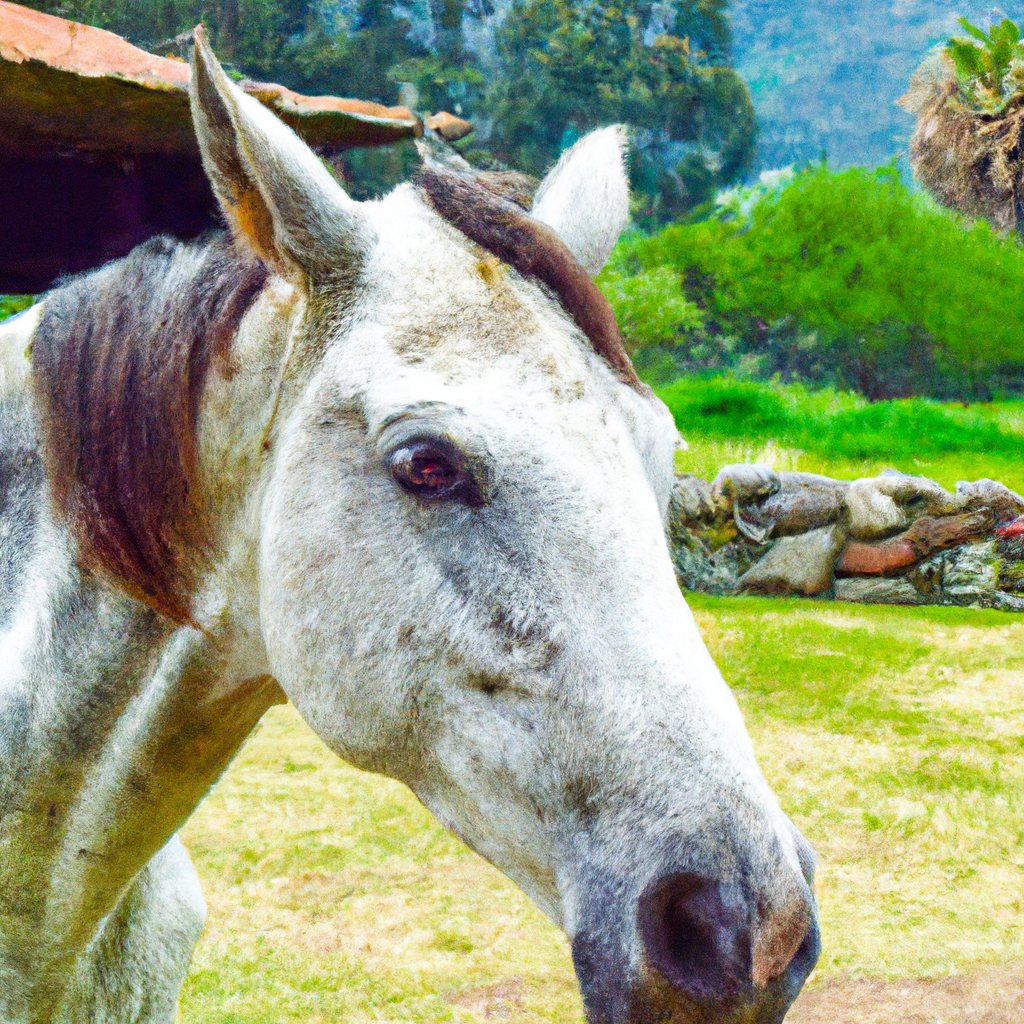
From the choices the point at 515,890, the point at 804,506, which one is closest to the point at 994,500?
the point at 804,506

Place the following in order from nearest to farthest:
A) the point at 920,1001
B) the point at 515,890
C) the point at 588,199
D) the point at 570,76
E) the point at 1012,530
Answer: the point at 588,199 < the point at 920,1001 < the point at 515,890 < the point at 1012,530 < the point at 570,76

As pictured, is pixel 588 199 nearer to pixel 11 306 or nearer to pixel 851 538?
pixel 11 306

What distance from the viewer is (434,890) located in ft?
11.8

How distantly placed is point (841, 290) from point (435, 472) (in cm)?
2017

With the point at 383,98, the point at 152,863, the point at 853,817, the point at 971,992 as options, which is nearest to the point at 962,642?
the point at 853,817

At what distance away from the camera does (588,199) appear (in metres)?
1.45

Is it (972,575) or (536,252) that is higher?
(536,252)

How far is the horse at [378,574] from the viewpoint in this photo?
2.92ft

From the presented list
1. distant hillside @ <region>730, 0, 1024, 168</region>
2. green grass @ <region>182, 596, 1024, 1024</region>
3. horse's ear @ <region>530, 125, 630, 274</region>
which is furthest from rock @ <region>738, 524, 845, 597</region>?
distant hillside @ <region>730, 0, 1024, 168</region>

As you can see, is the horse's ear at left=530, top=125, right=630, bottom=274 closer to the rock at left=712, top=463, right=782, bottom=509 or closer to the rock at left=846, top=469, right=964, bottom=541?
the rock at left=712, top=463, right=782, bottom=509

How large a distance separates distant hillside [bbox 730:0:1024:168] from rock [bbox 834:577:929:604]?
78.1 ft

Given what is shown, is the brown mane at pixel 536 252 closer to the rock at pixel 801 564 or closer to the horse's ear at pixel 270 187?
the horse's ear at pixel 270 187

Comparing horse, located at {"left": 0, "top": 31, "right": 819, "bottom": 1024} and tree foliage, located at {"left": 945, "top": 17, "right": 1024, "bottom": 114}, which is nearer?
horse, located at {"left": 0, "top": 31, "right": 819, "bottom": 1024}

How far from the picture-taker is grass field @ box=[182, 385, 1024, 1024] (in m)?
2.94
